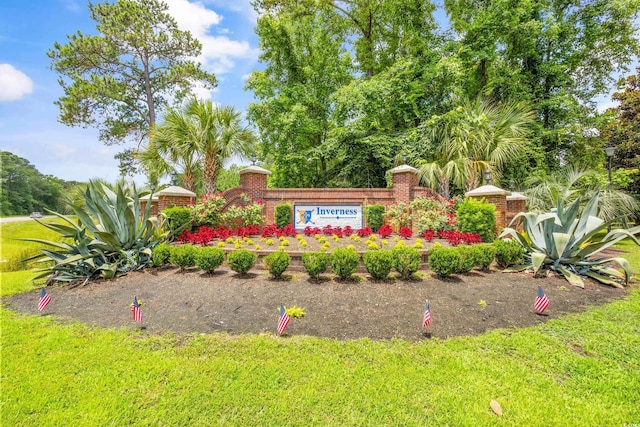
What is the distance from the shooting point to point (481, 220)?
707 centimetres

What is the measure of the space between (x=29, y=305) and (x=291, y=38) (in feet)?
48.5

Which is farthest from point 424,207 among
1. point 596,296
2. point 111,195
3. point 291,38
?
point 291,38

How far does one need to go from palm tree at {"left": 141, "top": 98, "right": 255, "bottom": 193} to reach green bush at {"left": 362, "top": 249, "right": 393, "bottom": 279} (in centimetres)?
757

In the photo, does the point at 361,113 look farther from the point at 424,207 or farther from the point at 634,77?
the point at 634,77

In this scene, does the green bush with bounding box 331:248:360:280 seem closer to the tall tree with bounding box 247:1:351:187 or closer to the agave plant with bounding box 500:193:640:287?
the agave plant with bounding box 500:193:640:287

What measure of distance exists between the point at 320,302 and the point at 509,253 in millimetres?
4249

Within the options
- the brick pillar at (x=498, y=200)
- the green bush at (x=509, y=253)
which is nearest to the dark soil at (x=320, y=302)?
the green bush at (x=509, y=253)

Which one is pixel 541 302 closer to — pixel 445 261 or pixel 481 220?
pixel 445 261

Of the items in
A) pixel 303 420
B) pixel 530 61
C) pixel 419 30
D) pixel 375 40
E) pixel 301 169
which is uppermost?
Result: pixel 375 40

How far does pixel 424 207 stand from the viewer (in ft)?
28.0

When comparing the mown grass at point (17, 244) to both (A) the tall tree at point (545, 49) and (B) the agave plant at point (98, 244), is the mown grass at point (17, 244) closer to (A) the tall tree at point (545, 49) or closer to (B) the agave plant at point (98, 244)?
(B) the agave plant at point (98, 244)

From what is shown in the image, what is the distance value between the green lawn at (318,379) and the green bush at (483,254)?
1.91 meters

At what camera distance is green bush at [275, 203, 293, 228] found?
9023 mm

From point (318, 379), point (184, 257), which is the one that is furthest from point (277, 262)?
point (318, 379)
